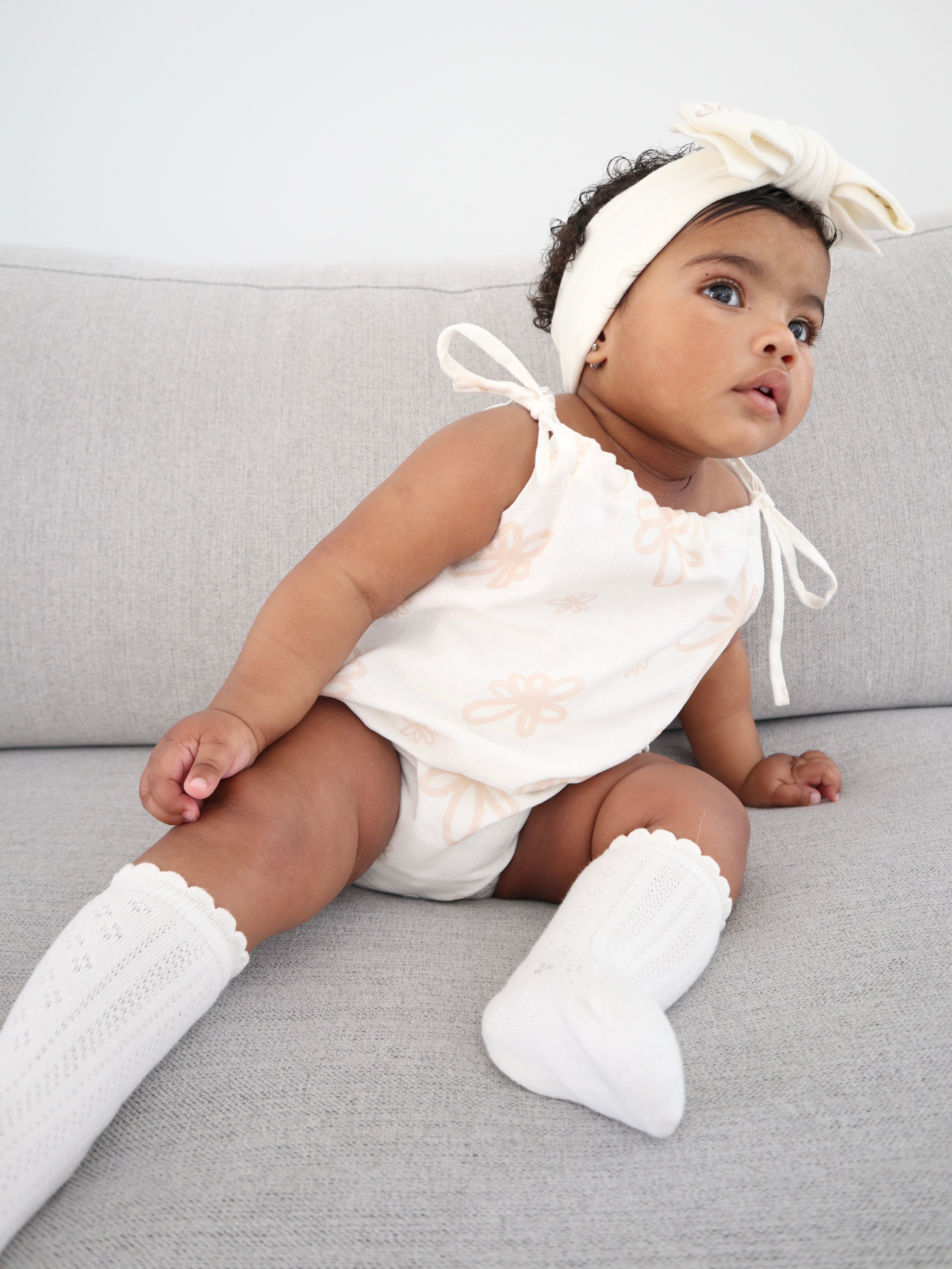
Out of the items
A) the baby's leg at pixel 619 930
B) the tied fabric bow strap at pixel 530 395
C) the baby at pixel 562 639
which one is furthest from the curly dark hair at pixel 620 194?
the baby's leg at pixel 619 930

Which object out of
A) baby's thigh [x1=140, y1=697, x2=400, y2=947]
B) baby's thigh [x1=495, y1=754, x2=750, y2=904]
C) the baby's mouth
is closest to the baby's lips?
the baby's mouth

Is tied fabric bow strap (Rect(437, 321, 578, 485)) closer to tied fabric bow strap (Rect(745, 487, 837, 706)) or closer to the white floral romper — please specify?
the white floral romper

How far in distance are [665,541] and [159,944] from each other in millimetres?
521

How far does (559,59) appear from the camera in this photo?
154 centimetres

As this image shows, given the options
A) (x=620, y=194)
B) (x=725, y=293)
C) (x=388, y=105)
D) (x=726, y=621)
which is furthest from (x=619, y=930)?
(x=388, y=105)

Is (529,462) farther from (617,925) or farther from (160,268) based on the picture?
(160,268)

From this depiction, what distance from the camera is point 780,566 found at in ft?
3.04

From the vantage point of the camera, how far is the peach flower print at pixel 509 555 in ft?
2.60

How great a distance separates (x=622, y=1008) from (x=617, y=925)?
9 cm

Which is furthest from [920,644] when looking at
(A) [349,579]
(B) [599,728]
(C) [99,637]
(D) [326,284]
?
(C) [99,637]

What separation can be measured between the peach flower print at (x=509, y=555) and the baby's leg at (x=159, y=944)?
20 cm

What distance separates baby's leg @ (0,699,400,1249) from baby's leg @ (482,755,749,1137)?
0.18 m

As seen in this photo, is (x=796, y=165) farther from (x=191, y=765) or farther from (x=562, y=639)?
(x=191, y=765)

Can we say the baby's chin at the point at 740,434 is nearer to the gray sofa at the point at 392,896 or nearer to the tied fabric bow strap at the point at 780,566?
the tied fabric bow strap at the point at 780,566
